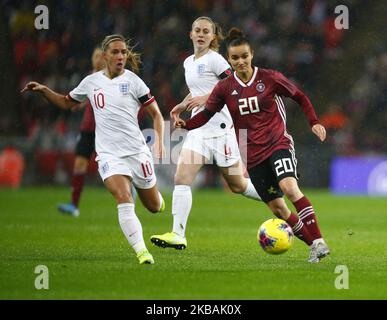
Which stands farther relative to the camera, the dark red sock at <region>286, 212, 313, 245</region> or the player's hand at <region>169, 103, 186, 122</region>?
the player's hand at <region>169, 103, 186, 122</region>

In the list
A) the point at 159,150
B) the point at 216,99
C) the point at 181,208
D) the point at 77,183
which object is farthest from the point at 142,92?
the point at 77,183

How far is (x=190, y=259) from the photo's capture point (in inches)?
360

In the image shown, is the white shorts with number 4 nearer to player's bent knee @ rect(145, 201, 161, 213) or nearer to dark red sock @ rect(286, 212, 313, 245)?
player's bent knee @ rect(145, 201, 161, 213)

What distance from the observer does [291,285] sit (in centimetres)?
A: 741

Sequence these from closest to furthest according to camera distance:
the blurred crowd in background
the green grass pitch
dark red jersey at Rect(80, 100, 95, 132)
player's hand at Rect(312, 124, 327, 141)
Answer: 1. the green grass pitch
2. player's hand at Rect(312, 124, 327, 141)
3. dark red jersey at Rect(80, 100, 95, 132)
4. the blurred crowd in background

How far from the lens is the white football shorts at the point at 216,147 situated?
1013 cm

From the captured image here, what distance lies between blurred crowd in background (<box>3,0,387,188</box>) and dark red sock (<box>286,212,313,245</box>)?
11.1 metres

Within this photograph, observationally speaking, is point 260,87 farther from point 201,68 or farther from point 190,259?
point 190,259

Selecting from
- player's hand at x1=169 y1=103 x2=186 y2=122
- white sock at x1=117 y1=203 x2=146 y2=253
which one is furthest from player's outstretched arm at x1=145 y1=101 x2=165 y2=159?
white sock at x1=117 y1=203 x2=146 y2=253

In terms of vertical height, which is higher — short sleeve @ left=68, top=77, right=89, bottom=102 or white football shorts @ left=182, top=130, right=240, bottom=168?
short sleeve @ left=68, top=77, right=89, bottom=102

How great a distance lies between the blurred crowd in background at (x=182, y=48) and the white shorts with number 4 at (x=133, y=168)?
10.8 metres

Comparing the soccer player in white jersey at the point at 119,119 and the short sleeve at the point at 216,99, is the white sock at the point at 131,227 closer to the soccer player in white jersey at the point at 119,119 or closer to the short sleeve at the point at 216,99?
the soccer player in white jersey at the point at 119,119

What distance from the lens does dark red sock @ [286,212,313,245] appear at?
8.89 m
